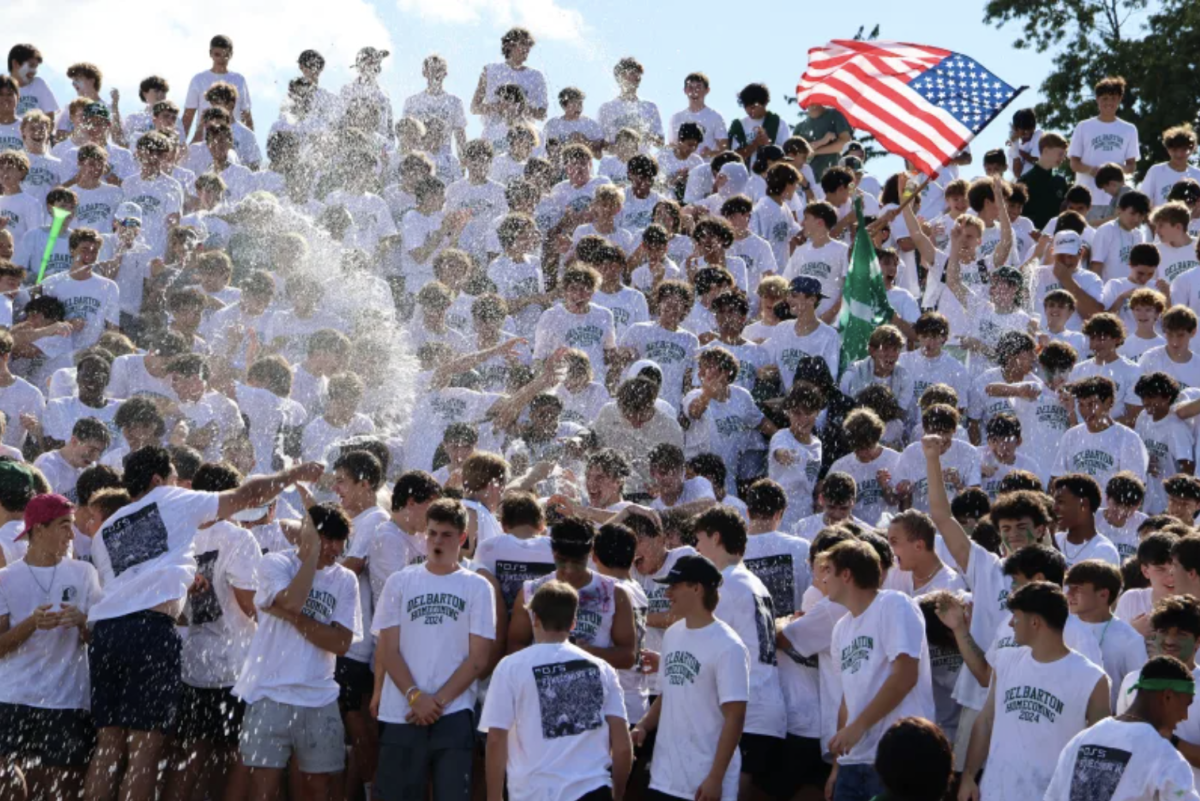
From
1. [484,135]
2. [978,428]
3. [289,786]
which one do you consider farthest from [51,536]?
[484,135]

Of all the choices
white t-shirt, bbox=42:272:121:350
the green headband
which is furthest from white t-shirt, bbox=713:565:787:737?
white t-shirt, bbox=42:272:121:350

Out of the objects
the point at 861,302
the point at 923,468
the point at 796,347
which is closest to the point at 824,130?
the point at 861,302

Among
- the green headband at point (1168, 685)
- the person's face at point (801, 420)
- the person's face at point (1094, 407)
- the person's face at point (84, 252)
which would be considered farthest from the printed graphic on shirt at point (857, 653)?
the person's face at point (84, 252)

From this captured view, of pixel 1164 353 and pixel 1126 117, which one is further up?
pixel 1126 117

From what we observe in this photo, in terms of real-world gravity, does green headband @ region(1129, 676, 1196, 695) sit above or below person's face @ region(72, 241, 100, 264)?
above

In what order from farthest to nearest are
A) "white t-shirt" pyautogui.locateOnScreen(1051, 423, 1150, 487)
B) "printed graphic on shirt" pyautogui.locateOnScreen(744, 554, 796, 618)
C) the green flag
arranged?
1. the green flag
2. "white t-shirt" pyautogui.locateOnScreen(1051, 423, 1150, 487)
3. "printed graphic on shirt" pyautogui.locateOnScreen(744, 554, 796, 618)

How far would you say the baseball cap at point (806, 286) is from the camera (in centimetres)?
1388

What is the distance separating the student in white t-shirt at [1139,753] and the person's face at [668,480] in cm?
421

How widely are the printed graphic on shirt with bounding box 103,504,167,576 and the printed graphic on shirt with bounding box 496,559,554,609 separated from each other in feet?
5.78

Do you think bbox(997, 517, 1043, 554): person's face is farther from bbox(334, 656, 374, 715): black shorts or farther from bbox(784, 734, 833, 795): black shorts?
bbox(334, 656, 374, 715): black shorts

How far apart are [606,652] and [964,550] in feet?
6.39

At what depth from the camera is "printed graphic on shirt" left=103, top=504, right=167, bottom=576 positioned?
891cm

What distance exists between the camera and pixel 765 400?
42.4 feet

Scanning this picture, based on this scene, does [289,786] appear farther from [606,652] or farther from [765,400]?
[765,400]
